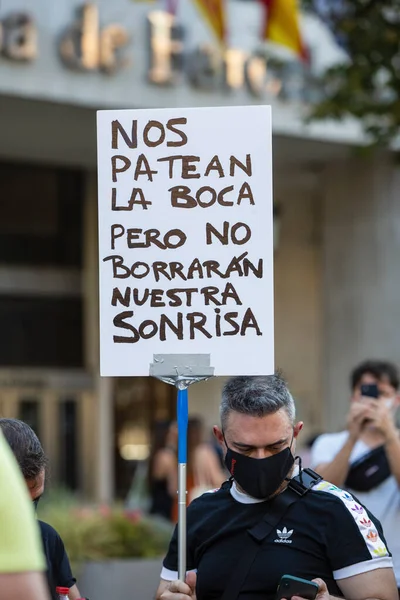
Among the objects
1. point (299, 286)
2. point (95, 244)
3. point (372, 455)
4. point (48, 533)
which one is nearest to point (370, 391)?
point (372, 455)

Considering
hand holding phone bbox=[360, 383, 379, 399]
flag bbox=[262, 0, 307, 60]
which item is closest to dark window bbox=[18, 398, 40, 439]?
flag bbox=[262, 0, 307, 60]

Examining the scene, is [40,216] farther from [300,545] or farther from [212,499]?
[300,545]

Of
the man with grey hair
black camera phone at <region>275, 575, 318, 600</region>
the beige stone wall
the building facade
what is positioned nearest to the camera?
black camera phone at <region>275, 575, 318, 600</region>

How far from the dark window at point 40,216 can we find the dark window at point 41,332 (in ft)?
2.15

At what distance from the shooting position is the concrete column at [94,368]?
845 inches

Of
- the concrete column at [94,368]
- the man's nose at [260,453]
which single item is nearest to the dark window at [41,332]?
the concrete column at [94,368]

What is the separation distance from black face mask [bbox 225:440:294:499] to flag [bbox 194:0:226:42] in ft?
40.6

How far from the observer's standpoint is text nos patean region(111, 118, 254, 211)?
433 centimetres

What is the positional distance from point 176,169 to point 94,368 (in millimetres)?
17339

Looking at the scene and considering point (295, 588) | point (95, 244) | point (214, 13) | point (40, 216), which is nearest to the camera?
point (295, 588)

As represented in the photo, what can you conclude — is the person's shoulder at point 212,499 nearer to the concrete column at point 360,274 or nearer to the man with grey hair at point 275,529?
the man with grey hair at point 275,529

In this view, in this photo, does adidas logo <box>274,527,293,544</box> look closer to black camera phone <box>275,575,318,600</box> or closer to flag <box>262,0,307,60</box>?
black camera phone <box>275,575,318,600</box>

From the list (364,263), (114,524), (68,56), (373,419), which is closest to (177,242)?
(373,419)

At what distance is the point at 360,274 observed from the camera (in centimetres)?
2041
